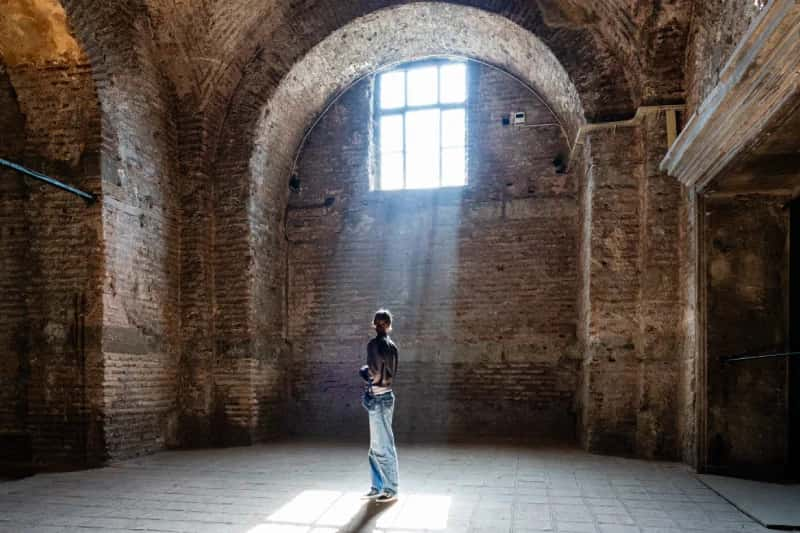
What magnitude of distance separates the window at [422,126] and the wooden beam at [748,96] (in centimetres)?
380

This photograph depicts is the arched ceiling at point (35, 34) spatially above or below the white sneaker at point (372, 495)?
above

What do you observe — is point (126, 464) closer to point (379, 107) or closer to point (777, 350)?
point (379, 107)

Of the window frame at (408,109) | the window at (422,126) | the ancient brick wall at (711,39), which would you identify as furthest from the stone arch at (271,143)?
the ancient brick wall at (711,39)

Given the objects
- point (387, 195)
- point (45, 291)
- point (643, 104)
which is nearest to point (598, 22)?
point (643, 104)

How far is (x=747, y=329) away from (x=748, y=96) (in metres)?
2.50

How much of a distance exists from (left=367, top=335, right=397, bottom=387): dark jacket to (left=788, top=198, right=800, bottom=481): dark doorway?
3.94 metres

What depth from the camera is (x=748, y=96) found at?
4.49 metres

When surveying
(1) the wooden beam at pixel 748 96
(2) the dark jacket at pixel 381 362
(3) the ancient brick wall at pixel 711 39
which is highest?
(3) the ancient brick wall at pixel 711 39

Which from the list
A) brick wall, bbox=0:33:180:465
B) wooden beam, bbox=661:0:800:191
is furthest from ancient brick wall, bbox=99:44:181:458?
wooden beam, bbox=661:0:800:191

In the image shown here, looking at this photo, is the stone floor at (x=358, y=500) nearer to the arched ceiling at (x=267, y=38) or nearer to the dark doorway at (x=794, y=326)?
the dark doorway at (x=794, y=326)

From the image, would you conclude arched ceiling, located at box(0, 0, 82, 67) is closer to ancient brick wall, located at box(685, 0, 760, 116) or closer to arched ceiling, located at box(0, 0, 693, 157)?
arched ceiling, located at box(0, 0, 693, 157)

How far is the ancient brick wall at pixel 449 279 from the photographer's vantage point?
8.55m

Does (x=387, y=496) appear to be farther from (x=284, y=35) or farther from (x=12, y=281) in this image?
(x=284, y=35)

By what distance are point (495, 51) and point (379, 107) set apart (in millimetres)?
1986
